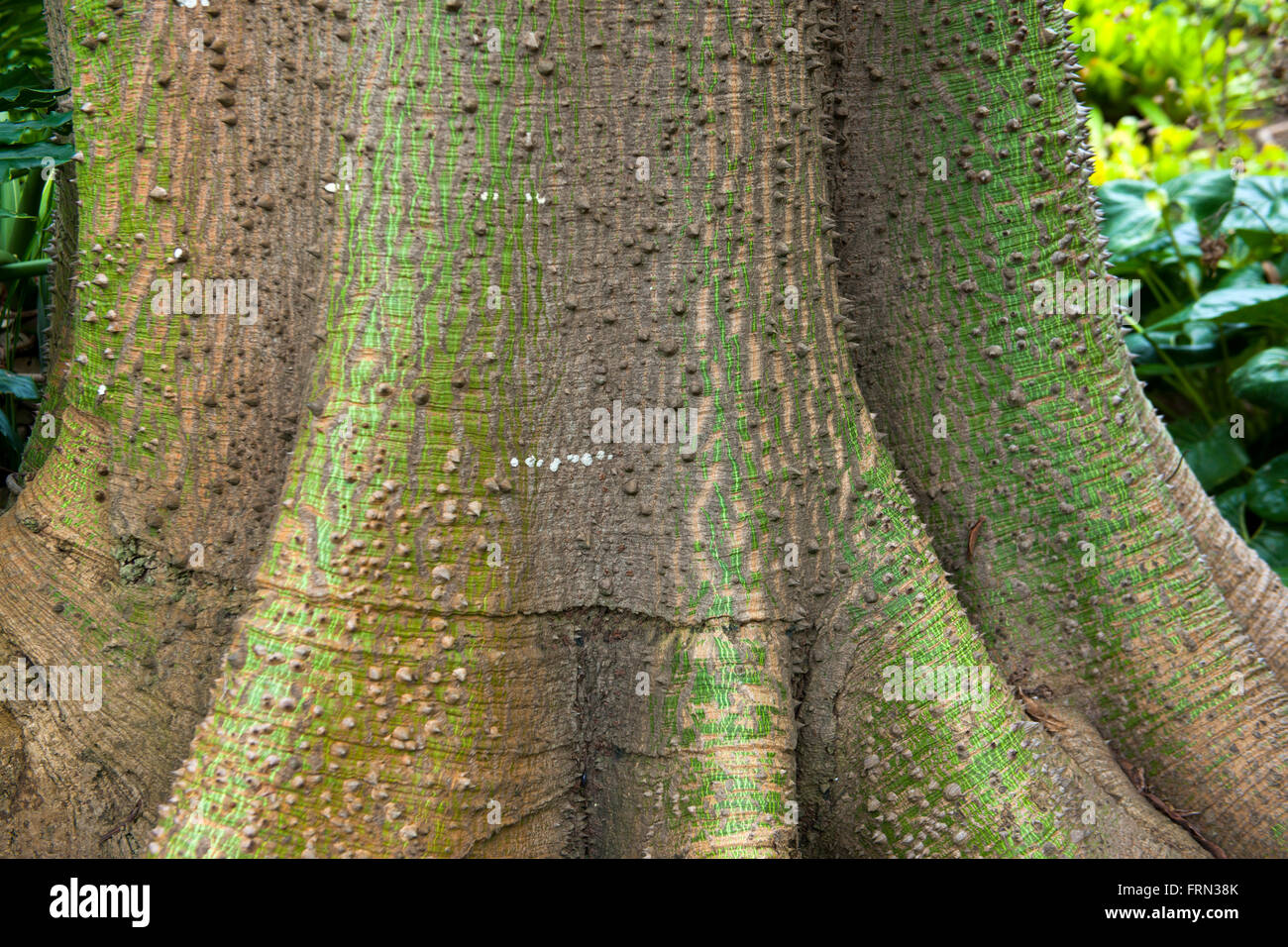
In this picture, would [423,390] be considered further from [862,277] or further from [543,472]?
[862,277]

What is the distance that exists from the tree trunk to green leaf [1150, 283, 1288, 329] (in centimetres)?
221

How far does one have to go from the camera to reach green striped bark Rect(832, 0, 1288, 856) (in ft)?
6.81

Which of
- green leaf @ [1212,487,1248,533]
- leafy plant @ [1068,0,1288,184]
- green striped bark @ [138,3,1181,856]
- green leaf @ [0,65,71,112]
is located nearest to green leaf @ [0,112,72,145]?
green leaf @ [0,65,71,112]

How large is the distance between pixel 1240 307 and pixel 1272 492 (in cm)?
67

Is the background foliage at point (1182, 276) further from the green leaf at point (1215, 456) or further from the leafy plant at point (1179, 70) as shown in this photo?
the leafy plant at point (1179, 70)

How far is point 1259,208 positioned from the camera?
4004 mm

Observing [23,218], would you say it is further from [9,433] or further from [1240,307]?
[1240,307]

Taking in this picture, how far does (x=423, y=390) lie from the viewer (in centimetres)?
164

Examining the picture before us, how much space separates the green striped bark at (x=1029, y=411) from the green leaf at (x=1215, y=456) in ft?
5.84

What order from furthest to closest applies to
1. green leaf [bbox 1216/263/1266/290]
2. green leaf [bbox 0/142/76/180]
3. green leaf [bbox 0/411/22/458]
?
green leaf [bbox 1216/263/1266/290], green leaf [bbox 0/411/22/458], green leaf [bbox 0/142/76/180]

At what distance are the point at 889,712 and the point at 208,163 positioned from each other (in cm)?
164

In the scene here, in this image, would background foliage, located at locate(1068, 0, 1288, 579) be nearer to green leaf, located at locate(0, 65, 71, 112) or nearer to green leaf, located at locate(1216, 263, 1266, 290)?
green leaf, located at locate(1216, 263, 1266, 290)

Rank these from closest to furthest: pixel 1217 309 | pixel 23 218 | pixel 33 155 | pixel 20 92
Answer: pixel 33 155 < pixel 20 92 < pixel 23 218 < pixel 1217 309

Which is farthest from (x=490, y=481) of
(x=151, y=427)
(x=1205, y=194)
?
(x=1205, y=194)
